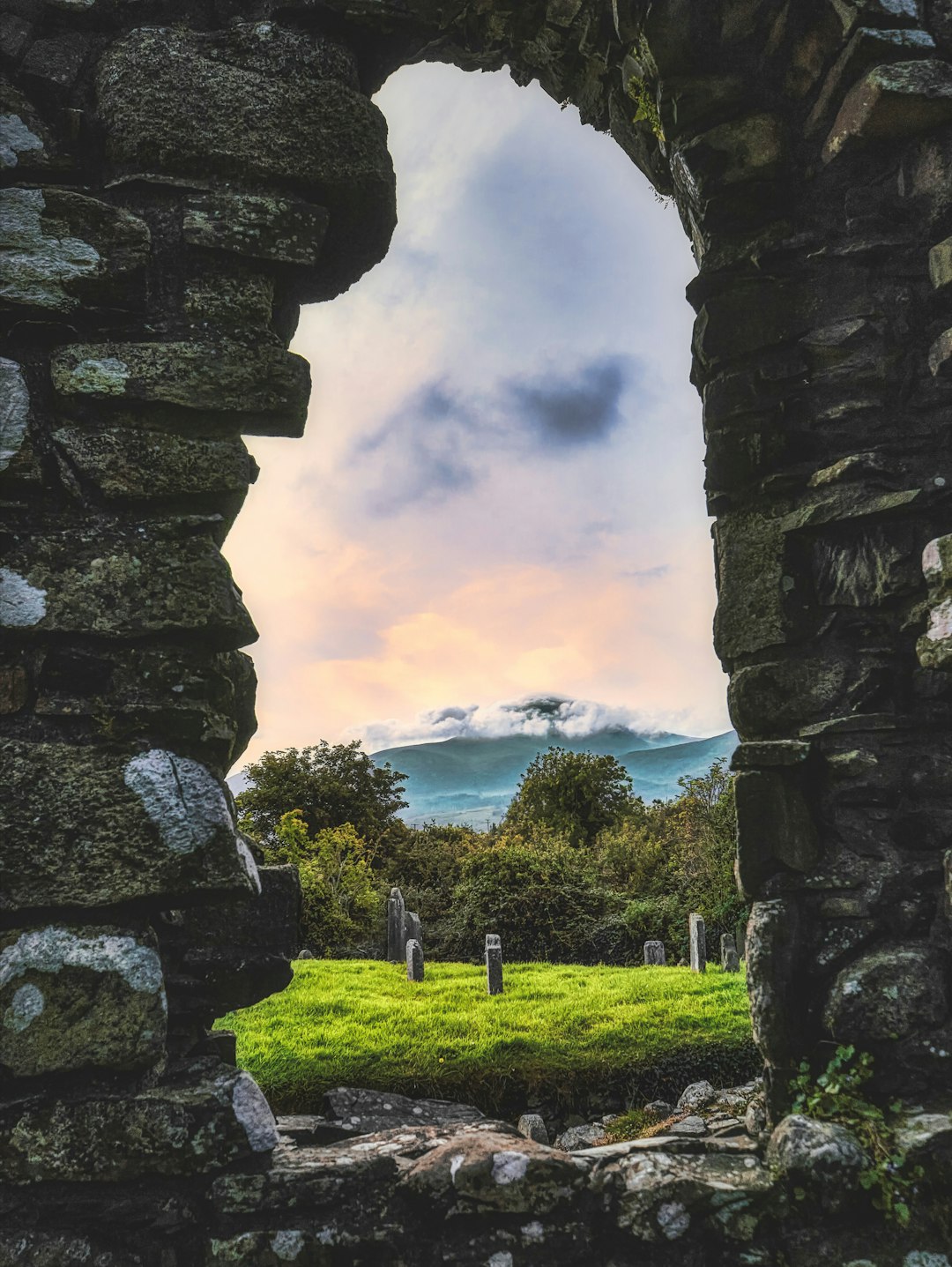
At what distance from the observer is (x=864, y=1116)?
2.08 metres

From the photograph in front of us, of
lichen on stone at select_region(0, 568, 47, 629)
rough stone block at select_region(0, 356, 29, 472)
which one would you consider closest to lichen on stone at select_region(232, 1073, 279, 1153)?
lichen on stone at select_region(0, 568, 47, 629)

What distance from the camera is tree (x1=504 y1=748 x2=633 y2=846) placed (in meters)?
22.6

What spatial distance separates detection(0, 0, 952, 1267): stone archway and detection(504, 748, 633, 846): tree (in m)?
20.2

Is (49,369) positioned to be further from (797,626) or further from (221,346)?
(797,626)

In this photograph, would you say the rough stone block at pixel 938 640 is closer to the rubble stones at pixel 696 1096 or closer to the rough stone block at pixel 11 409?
the rough stone block at pixel 11 409

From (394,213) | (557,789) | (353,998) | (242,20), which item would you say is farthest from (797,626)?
(557,789)

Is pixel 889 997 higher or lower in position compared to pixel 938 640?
lower

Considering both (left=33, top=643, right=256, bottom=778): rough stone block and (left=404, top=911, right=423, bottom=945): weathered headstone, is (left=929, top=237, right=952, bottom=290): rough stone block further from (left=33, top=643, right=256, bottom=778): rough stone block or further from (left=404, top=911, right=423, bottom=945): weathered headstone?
(left=404, top=911, right=423, bottom=945): weathered headstone

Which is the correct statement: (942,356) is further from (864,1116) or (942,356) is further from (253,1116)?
(253,1116)

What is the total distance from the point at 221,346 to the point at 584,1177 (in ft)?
7.42

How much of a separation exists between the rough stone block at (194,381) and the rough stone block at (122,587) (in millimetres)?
339

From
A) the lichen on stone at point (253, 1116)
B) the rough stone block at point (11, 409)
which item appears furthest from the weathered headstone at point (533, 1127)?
the rough stone block at point (11, 409)

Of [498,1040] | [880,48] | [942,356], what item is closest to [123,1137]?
[942,356]

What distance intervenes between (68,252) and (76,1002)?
6.15 ft
